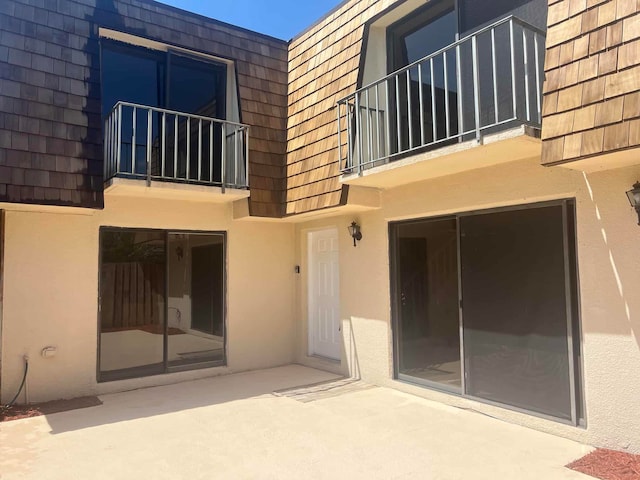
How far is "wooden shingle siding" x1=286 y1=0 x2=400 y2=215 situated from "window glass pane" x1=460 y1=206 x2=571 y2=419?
2064 millimetres

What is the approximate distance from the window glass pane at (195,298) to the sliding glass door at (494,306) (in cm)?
306

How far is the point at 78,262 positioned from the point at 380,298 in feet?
14.1

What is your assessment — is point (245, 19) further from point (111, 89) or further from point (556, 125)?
point (556, 125)

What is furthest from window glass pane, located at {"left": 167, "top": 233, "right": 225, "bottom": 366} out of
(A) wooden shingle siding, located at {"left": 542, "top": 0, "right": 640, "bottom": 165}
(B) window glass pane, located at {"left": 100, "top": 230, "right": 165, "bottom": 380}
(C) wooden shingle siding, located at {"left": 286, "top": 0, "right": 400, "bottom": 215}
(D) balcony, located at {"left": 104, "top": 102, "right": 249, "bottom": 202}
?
(A) wooden shingle siding, located at {"left": 542, "top": 0, "right": 640, "bottom": 165}

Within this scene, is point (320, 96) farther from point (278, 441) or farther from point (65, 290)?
point (278, 441)

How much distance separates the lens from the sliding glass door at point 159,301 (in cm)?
663

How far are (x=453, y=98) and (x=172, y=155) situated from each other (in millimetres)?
4280

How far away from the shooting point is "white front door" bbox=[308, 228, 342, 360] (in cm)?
764

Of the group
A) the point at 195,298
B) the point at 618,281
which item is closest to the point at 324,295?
the point at 195,298

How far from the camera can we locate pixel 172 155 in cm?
712

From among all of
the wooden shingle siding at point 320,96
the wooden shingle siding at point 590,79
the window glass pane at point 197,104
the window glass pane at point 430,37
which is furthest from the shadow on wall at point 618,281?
the window glass pane at point 197,104

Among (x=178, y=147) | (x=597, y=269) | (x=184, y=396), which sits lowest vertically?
(x=184, y=396)

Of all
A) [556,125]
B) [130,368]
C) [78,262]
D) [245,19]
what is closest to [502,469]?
[556,125]

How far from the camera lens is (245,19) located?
329 inches
